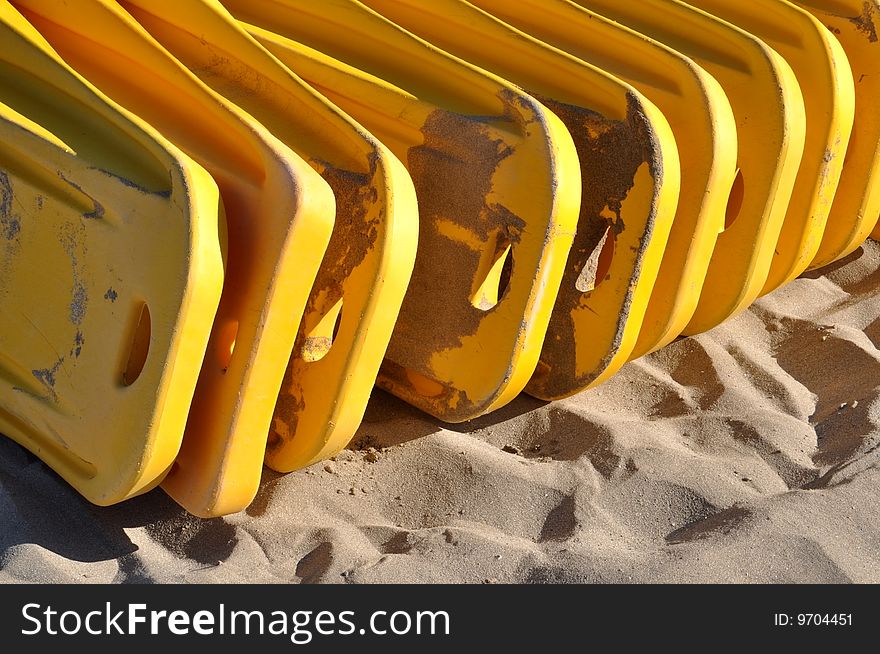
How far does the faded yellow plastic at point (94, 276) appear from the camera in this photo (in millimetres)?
2154

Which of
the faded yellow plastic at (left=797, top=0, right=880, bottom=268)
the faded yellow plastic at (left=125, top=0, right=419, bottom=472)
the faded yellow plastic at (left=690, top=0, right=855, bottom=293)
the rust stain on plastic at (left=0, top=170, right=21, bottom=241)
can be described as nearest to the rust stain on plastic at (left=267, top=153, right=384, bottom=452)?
the faded yellow plastic at (left=125, top=0, right=419, bottom=472)

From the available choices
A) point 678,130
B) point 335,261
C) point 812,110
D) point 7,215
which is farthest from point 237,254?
point 812,110

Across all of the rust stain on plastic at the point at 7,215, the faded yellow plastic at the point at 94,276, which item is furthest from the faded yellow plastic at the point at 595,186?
the rust stain on plastic at the point at 7,215

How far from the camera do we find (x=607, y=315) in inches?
111

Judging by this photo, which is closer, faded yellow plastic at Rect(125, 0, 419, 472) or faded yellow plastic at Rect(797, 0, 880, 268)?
faded yellow plastic at Rect(125, 0, 419, 472)

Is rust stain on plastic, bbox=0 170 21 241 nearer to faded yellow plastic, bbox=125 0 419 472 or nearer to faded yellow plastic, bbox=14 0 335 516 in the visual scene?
faded yellow plastic, bbox=14 0 335 516

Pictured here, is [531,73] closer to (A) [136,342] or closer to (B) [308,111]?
(B) [308,111]

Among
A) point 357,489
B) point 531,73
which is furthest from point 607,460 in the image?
point 531,73

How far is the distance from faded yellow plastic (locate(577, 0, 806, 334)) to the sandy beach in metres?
0.24

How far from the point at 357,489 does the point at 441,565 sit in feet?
1.13

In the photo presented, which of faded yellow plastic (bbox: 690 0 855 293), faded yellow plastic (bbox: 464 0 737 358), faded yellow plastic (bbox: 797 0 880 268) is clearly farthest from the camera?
faded yellow plastic (bbox: 797 0 880 268)

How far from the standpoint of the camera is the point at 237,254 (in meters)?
2.28

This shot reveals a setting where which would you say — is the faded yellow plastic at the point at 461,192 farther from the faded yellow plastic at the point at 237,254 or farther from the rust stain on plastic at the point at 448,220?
the faded yellow plastic at the point at 237,254

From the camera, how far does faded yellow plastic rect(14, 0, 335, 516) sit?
86.5 inches
